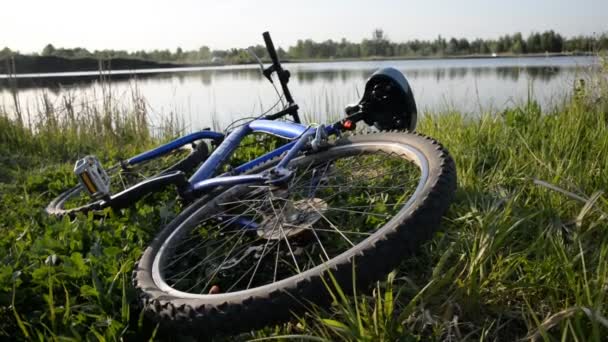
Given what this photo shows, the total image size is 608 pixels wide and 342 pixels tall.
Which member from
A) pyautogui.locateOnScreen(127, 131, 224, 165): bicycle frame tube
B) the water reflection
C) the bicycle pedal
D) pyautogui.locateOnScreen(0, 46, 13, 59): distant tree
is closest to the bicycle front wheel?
the bicycle pedal

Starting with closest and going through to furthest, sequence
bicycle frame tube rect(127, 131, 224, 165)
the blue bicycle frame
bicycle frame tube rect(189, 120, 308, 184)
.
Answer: the blue bicycle frame
bicycle frame tube rect(189, 120, 308, 184)
bicycle frame tube rect(127, 131, 224, 165)

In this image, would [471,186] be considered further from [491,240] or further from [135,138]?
[135,138]

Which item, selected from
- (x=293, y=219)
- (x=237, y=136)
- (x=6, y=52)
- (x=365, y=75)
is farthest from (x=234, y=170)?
(x=365, y=75)

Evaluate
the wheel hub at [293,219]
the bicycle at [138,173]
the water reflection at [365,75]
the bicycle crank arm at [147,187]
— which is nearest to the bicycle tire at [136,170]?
the bicycle at [138,173]

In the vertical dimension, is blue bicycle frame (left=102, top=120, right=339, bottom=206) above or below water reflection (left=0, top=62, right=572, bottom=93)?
below

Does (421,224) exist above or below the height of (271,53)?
below

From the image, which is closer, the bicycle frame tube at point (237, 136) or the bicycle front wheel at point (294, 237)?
the bicycle front wheel at point (294, 237)

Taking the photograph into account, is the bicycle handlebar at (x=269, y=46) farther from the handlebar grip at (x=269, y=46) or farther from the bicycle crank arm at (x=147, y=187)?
the bicycle crank arm at (x=147, y=187)

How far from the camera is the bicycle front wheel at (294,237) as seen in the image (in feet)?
4.67

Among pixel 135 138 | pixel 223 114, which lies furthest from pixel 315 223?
pixel 223 114

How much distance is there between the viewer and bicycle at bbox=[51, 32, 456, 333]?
1.43 meters

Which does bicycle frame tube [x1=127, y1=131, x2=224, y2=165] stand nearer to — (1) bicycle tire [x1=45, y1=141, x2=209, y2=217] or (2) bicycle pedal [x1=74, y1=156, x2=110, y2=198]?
(1) bicycle tire [x1=45, y1=141, x2=209, y2=217]

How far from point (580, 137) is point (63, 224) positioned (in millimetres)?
2995

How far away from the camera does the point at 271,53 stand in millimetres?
2840
